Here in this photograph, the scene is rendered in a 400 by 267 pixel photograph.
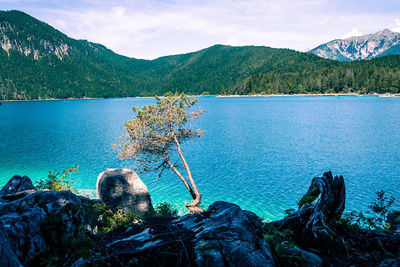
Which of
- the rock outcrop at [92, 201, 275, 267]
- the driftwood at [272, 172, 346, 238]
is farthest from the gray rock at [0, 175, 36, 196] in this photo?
the driftwood at [272, 172, 346, 238]

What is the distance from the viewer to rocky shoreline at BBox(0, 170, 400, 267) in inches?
258

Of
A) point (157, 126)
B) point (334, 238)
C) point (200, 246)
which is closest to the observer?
point (200, 246)

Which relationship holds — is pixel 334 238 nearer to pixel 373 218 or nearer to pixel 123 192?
pixel 373 218

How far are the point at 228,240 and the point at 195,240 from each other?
945 millimetres

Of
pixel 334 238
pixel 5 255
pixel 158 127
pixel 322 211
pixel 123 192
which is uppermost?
pixel 158 127

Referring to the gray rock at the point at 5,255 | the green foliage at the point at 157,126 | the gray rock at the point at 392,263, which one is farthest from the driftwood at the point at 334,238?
the green foliage at the point at 157,126

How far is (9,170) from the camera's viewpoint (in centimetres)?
3562

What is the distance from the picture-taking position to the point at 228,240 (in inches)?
267

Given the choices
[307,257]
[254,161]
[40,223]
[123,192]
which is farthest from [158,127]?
[254,161]

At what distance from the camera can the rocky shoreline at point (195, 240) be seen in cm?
656

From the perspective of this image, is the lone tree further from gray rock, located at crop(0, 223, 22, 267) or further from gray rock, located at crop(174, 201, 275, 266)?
gray rock, located at crop(0, 223, 22, 267)

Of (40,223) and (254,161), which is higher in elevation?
(40,223)

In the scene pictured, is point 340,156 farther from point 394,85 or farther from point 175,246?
point 394,85

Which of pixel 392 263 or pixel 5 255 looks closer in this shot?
pixel 5 255
